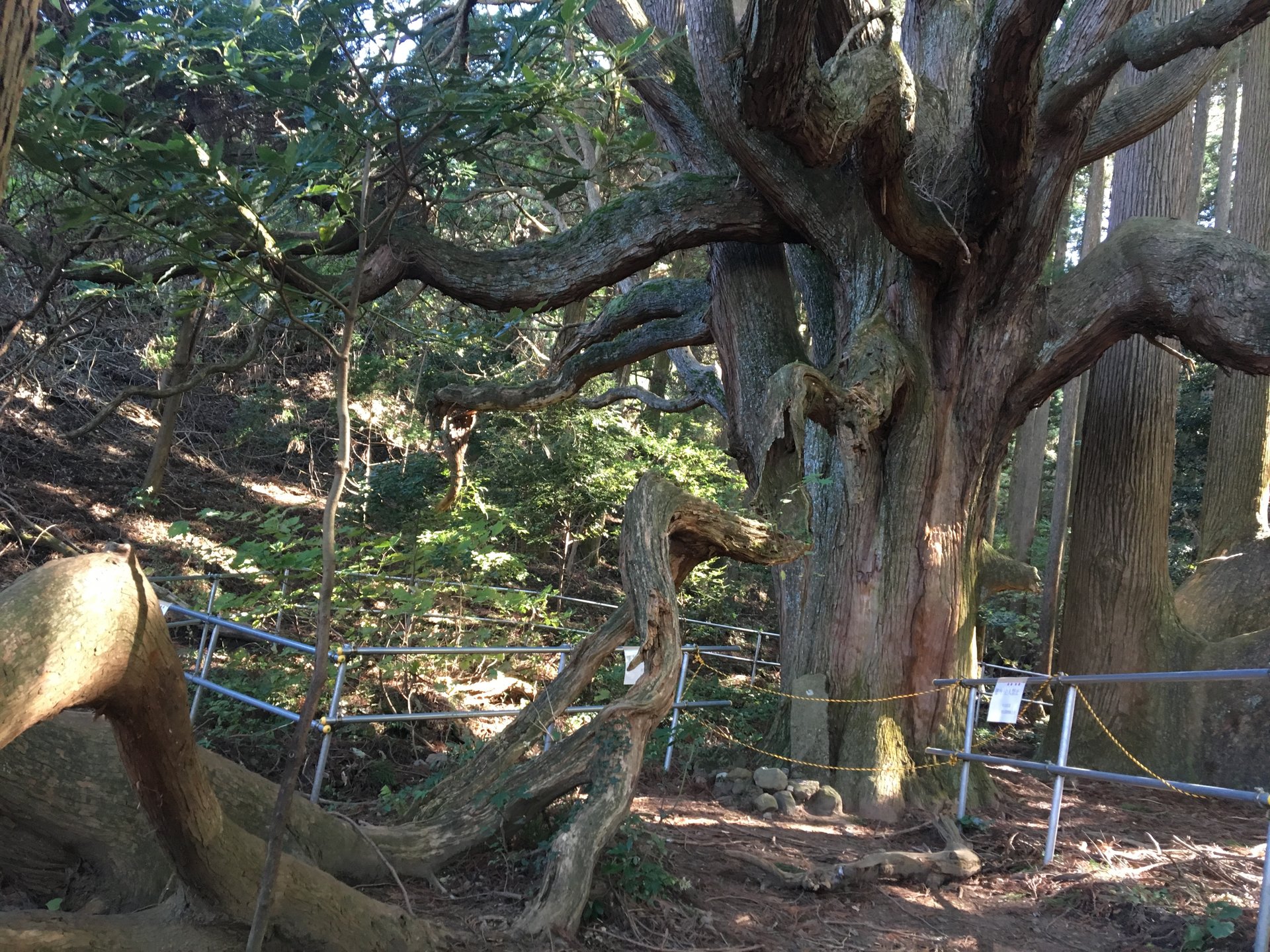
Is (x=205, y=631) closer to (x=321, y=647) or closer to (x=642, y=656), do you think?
(x=642, y=656)

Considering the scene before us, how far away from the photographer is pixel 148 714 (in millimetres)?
2322

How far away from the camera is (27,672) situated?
1.89 m

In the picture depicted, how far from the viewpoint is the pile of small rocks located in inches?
257

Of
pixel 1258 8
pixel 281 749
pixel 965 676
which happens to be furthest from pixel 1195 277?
→ pixel 281 749

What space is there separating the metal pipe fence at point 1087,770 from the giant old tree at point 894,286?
0.57 meters

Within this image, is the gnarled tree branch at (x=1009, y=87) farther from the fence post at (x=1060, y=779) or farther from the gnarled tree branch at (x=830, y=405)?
the fence post at (x=1060, y=779)

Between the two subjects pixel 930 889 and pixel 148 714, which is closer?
pixel 148 714

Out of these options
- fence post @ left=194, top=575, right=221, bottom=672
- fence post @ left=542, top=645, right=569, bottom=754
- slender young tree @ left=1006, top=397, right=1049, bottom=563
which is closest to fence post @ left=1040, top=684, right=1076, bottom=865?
fence post @ left=542, top=645, right=569, bottom=754

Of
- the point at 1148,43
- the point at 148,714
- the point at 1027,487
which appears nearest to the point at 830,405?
the point at 1148,43

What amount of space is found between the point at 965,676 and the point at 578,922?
4.97 meters

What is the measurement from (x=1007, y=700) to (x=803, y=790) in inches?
62.9

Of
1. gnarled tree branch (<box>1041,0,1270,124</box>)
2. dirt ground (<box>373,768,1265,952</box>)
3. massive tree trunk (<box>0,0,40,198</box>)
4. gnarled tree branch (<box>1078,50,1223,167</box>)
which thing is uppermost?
gnarled tree branch (<box>1078,50,1223,167</box>)

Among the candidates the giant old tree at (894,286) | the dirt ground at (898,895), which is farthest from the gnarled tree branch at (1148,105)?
the dirt ground at (898,895)

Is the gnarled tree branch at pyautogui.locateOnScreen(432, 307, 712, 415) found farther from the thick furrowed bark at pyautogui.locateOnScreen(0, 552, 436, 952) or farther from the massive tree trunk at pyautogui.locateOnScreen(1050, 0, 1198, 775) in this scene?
the thick furrowed bark at pyautogui.locateOnScreen(0, 552, 436, 952)
